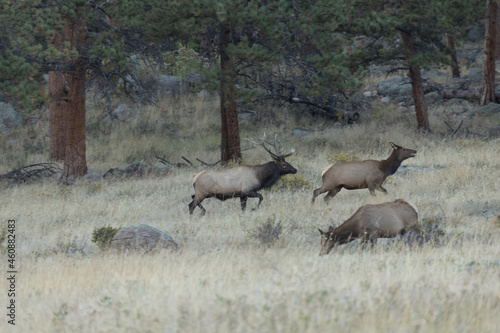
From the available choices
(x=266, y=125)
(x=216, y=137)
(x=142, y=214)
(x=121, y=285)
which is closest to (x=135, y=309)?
(x=121, y=285)

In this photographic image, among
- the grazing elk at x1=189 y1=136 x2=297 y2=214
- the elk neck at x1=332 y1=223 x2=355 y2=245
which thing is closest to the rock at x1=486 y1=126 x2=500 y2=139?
the grazing elk at x1=189 y1=136 x2=297 y2=214

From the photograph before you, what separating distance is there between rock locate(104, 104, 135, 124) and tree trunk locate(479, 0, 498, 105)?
14174mm

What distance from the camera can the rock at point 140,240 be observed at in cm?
880

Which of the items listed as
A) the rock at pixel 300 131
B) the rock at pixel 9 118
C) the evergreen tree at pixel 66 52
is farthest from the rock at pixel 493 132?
the rock at pixel 9 118

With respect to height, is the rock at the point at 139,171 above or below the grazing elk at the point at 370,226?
below

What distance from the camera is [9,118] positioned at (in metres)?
26.5

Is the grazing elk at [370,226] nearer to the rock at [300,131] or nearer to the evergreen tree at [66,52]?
the evergreen tree at [66,52]

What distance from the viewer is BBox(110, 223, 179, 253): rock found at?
8.80m

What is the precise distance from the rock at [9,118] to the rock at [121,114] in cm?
362

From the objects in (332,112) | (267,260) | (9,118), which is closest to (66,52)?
(267,260)

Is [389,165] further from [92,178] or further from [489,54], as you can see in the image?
[489,54]

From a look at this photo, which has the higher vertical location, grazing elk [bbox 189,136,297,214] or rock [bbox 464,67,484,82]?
rock [bbox 464,67,484,82]

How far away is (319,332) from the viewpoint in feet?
13.7

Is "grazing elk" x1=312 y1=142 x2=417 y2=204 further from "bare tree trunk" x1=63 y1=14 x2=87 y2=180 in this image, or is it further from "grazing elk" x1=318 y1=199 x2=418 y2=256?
"bare tree trunk" x1=63 y1=14 x2=87 y2=180
